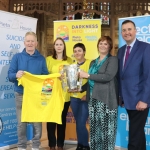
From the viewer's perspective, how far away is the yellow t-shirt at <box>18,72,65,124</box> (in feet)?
9.00

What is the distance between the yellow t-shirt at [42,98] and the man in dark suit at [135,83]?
0.74 m

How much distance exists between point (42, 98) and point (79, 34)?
1414 mm

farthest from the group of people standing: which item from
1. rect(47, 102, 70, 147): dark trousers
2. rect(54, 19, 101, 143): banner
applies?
rect(54, 19, 101, 143): banner

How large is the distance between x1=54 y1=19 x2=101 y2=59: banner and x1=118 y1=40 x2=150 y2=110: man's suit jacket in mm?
1461

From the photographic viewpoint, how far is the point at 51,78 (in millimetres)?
2768

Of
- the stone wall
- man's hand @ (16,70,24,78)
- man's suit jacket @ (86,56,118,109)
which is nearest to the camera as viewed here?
man's suit jacket @ (86,56,118,109)

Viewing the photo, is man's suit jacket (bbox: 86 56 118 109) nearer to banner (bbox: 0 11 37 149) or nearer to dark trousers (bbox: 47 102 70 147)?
dark trousers (bbox: 47 102 70 147)

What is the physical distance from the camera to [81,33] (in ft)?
12.6

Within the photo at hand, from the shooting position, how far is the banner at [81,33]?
380 cm

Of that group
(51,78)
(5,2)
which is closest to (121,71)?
(51,78)

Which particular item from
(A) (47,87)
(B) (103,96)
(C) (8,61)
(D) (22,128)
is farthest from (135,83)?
(C) (8,61)

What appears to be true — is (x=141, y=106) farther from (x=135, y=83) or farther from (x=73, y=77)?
(x=73, y=77)

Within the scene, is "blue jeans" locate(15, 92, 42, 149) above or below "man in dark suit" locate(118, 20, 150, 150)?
below

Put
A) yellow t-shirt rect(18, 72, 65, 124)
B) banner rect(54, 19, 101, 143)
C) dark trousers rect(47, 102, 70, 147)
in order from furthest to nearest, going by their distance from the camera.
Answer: banner rect(54, 19, 101, 143) → dark trousers rect(47, 102, 70, 147) → yellow t-shirt rect(18, 72, 65, 124)
